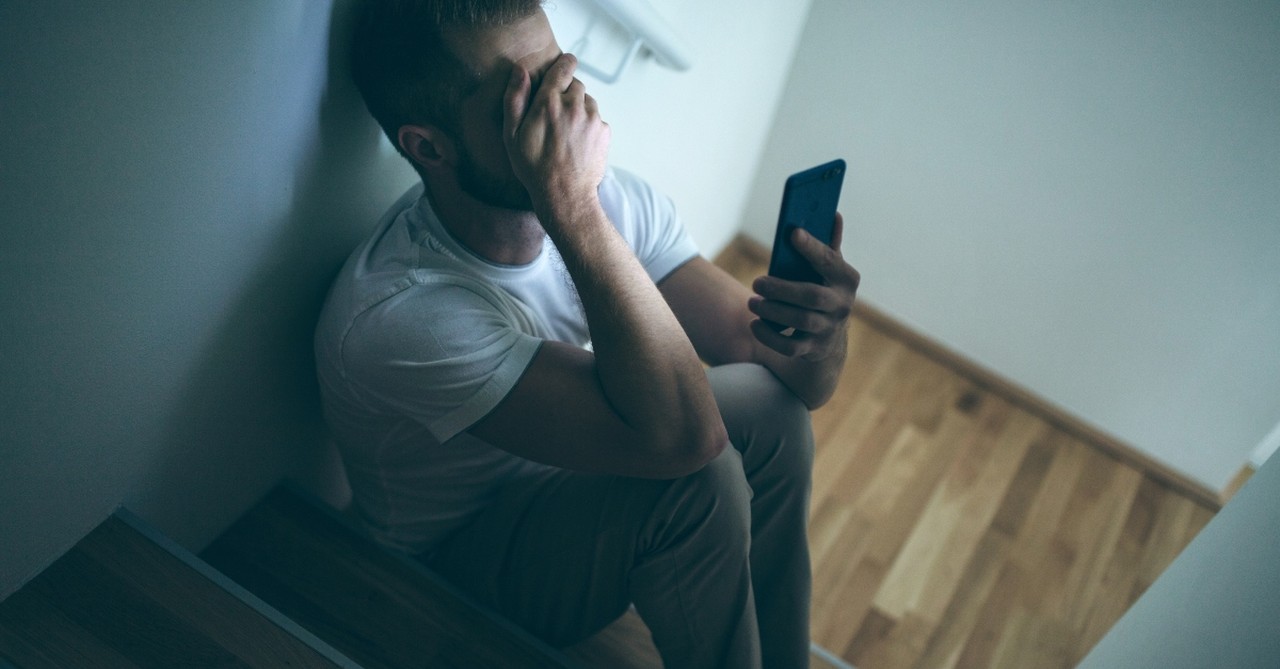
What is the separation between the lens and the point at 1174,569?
1094 millimetres

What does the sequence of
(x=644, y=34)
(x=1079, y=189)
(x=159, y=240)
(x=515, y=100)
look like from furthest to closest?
(x=1079, y=189), (x=644, y=34), (x=515, y=100), (x=159, y=240)

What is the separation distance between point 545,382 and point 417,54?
0.40m

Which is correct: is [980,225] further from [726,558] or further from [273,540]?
[273,540]

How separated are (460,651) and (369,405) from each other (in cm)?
35

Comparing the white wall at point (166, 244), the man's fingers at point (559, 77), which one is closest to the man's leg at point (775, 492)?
the man's fingers at point (559, 77)

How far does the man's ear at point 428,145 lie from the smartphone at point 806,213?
1.40ft

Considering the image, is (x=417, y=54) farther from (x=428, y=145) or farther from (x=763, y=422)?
(x=763, y=422)

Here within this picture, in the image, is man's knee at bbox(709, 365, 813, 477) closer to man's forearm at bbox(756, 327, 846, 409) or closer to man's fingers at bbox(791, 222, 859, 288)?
man's forearm at bbox(756, 327, 846, 409)

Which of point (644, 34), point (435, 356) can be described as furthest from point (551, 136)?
point (644, 34)

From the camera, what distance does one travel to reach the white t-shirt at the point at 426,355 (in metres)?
0.98

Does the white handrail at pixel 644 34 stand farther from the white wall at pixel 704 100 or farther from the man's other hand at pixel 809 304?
the man's other hand at pixel 809 304

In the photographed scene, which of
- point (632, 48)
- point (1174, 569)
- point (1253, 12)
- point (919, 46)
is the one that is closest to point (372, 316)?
point (632, 48)

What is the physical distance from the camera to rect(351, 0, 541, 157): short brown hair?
37.7 inches

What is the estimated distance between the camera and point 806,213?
117 centimetres
